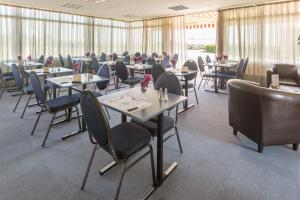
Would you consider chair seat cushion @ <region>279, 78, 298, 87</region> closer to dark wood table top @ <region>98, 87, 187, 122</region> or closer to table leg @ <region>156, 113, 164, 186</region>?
dark wood table top @ <region>98, 87, 187, 122</region>

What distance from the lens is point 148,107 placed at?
73.4 inches

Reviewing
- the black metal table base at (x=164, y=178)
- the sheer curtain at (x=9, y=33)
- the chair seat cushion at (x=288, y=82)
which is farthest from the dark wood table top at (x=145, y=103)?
the sheer curtain at (x=9, y=33)

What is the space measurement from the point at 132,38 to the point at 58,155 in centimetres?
898

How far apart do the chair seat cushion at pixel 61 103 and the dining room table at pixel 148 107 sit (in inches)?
39.6

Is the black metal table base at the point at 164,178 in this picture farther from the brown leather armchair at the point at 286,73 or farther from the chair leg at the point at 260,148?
the brown leather armchair at the point at 286,73

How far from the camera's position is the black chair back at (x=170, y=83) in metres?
2.48

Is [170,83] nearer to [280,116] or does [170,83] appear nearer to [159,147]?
[159,147]

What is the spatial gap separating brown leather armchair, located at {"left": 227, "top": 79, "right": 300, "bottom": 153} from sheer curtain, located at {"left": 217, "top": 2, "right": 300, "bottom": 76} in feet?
14.8

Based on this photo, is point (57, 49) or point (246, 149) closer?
point (246, 149)

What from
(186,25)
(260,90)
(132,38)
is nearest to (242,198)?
(260,90)

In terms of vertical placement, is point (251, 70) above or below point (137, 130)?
above

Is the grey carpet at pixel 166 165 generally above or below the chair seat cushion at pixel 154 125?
below

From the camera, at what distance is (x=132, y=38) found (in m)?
10.6

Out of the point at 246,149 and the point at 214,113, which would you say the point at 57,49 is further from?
the point at 246,149
